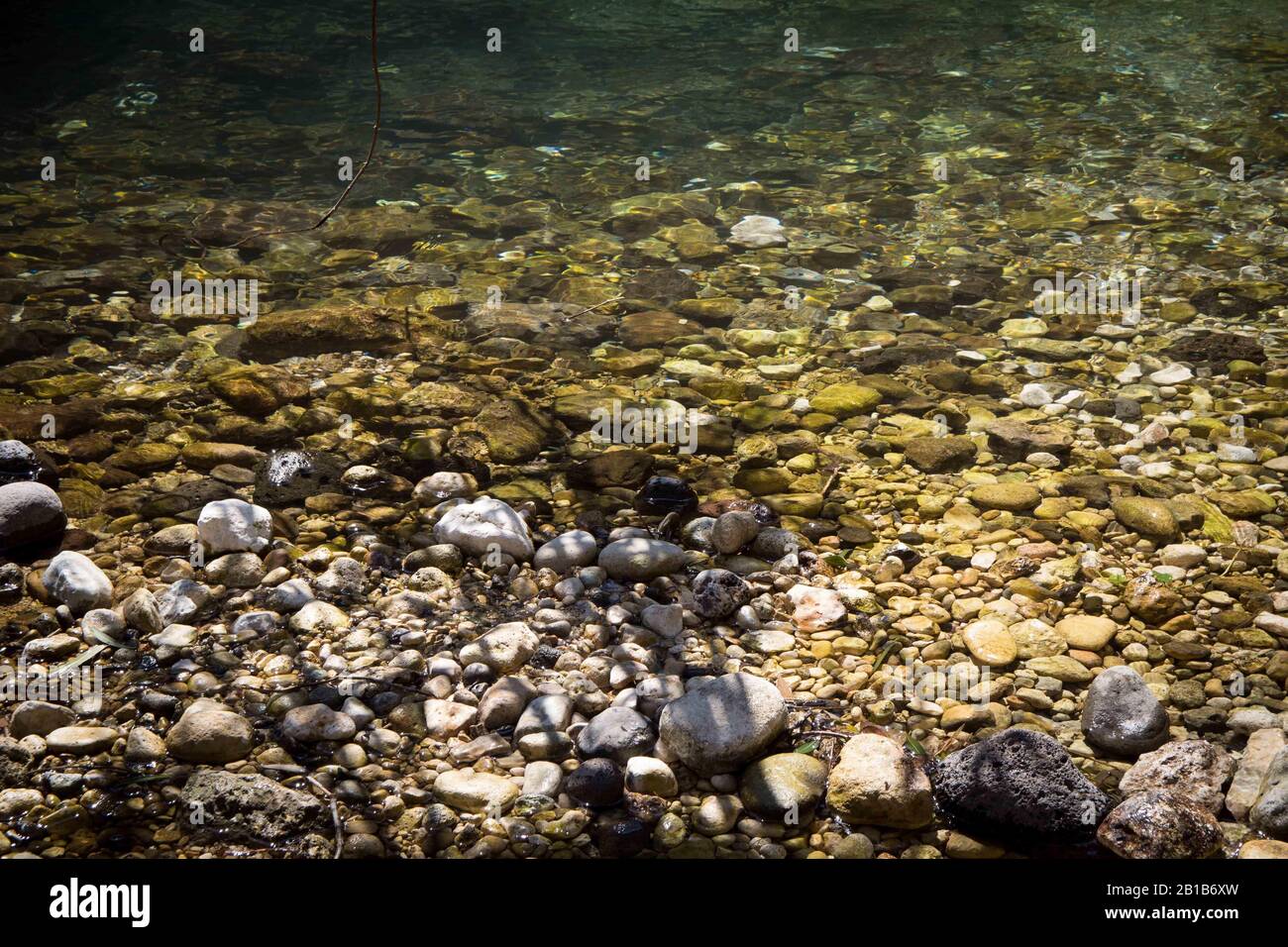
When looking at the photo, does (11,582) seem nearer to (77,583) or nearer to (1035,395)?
(77,583)

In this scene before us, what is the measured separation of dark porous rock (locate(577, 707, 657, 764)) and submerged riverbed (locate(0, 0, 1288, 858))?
2 centimetres

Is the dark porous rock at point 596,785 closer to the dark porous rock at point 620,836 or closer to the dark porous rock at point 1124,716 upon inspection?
the dark porous rock at point 620,836

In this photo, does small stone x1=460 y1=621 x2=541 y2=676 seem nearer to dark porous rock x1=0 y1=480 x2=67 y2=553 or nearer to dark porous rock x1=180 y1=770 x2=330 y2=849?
dark porous rock x1=180 y1=770 x2=330 y2=849

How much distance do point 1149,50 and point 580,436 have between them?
29.3ft

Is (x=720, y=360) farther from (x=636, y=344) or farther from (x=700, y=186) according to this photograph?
(x=700, y=186)

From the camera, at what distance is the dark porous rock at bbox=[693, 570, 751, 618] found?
3.59m

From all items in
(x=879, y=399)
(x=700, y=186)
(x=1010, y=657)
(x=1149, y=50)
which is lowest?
(x=1010, y=657)

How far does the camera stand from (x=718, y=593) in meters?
3.61

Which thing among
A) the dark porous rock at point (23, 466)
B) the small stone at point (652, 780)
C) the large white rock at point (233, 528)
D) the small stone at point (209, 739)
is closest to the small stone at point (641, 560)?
the small stone at point (652, 780)

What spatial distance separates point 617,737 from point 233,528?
173 cm

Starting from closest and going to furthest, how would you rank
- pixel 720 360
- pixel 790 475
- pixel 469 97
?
pixel 790 475, pixel 720 360, pixel 469 97

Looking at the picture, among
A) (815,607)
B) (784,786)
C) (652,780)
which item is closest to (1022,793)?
(784,786)

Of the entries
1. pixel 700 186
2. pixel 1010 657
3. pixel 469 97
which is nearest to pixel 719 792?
pixel 1010 657

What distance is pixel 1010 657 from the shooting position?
3385mm
